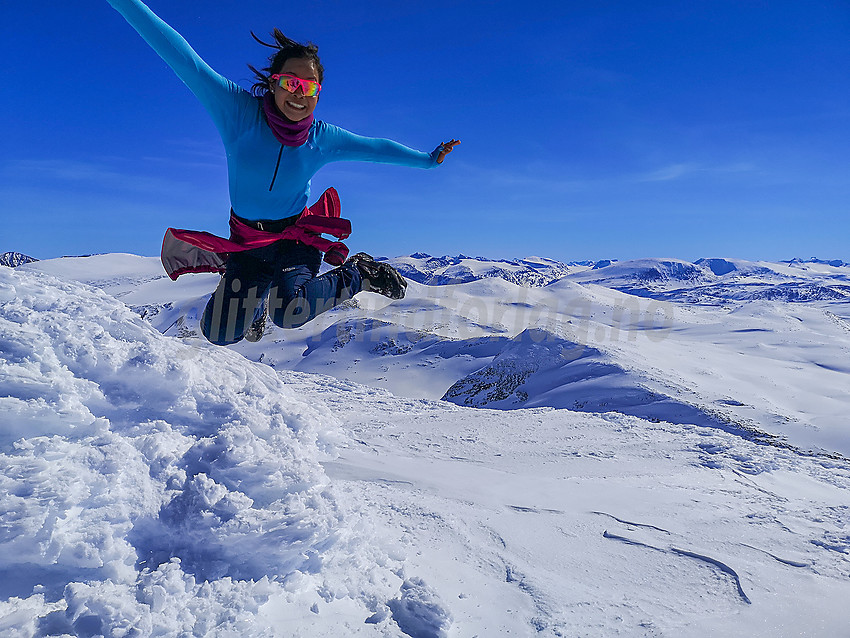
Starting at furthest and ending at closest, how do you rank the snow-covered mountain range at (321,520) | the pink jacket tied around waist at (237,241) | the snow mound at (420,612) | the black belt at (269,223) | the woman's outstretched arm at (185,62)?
the black belt at (269,223) < the pink jacket tied around waist at (237,241) < the woman's outstretched arm at (185,62) < the snow mound at (420,612) < the snow-covered mountain range at (321,520)

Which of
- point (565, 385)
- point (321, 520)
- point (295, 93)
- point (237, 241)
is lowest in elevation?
point (565, 385)

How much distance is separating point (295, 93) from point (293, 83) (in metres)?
0.07

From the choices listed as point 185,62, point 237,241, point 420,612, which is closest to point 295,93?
point 185,62

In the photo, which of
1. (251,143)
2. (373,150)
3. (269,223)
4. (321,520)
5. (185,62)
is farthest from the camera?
(373,150)

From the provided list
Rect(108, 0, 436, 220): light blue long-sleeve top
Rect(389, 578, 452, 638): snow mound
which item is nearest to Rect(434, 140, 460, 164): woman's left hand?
Rect(108, 0, 436, 220): light blue long-sleeve top

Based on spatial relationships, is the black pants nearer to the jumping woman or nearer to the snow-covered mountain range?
the jumping woman

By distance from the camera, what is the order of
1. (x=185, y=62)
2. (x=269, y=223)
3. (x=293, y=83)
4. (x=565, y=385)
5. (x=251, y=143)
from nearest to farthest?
1. (x=185, y=62)
2. (x=293, y=83)
3. (x=251, y=143)
4. (x=269, y=223)
5. (x=565, y=385)

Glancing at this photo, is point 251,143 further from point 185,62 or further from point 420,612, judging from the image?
point 420,612

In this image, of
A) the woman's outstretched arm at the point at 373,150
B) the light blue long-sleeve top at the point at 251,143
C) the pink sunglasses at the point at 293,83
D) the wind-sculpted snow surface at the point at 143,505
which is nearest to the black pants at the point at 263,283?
the light blue long-sleeve top at the point at 251,143

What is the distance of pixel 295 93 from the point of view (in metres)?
3.62

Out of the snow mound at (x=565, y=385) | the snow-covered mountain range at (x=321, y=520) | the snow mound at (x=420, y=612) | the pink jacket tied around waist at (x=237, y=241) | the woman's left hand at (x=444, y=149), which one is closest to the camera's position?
the snow-covered mountain range at (x=321, y=520)

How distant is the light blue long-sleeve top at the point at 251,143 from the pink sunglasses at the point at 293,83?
0.81 ft

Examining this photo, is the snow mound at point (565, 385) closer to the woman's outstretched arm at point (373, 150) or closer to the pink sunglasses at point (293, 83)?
the woman's outstretched arm at point (373, 150)

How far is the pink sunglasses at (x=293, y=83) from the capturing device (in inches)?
141
